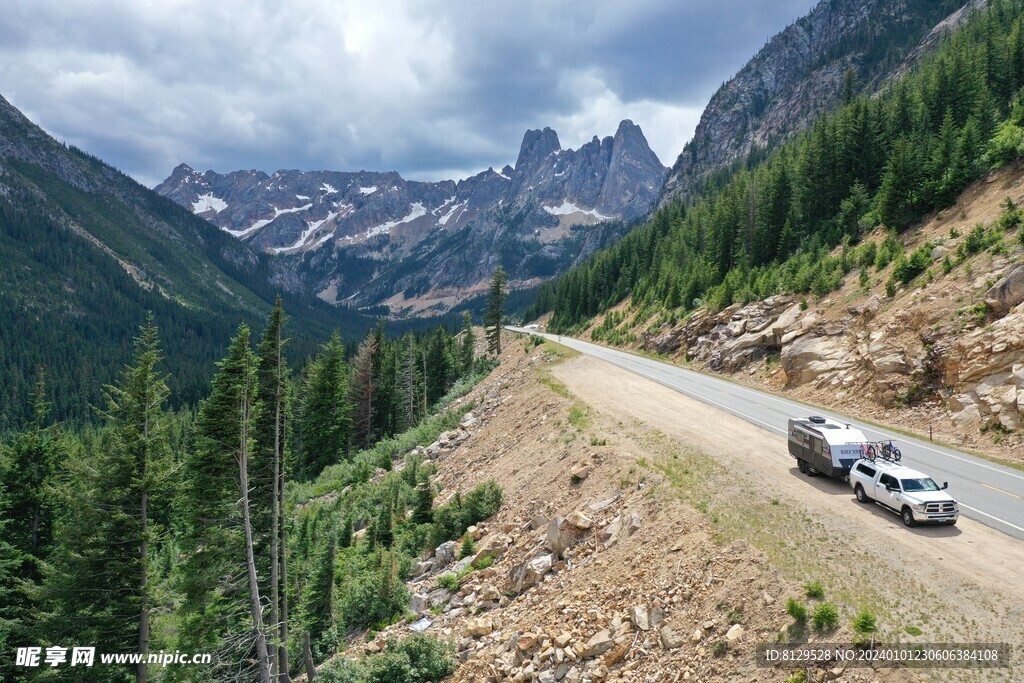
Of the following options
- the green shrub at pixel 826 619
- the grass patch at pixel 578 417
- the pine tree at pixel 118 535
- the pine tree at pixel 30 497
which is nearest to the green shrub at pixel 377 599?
the pine tree at pixel 118 535

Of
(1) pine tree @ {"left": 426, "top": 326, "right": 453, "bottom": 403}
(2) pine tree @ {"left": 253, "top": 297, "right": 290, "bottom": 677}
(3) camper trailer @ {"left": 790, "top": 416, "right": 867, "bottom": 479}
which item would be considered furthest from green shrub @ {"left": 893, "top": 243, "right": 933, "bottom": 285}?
(1) pine tree @ {"left": 426, "top": 326, "right": 453, "bottom": 403}

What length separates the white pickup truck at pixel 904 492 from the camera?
1277cm

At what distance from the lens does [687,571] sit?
11664mm

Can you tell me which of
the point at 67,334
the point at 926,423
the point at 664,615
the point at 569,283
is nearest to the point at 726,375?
the point at 926,423

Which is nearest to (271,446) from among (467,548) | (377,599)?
(377,599)

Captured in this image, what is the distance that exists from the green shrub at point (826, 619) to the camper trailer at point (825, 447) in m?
8.70

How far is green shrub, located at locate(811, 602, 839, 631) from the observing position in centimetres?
882

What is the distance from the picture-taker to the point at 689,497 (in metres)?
14.7

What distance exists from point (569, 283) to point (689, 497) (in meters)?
112

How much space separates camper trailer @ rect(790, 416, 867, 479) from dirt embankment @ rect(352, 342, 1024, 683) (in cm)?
68

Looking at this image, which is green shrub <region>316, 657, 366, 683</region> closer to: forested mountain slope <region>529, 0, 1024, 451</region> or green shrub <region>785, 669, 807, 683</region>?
green shrub <region>785, 669, 807, 683</region>

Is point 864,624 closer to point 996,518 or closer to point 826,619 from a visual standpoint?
point 826,619

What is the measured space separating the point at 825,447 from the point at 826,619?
9.16 metres

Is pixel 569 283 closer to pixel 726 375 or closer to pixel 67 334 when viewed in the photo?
pixel 726 375
